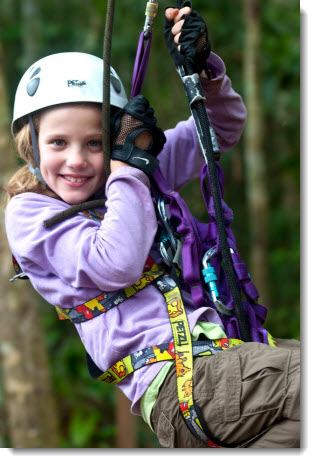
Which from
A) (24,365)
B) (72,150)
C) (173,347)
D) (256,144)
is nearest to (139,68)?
(72,150)

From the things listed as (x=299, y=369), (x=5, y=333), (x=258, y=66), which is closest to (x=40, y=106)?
(x=299, y=369)

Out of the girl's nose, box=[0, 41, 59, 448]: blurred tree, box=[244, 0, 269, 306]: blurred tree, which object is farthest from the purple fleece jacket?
box=[244, 0, 269, 306]: blurred tree

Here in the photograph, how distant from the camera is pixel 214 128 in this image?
185 cm

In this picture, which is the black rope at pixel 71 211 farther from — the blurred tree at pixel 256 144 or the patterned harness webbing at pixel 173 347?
the blurred tree at pixel 256 144

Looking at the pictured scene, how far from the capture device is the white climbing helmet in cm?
167

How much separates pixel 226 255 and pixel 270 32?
5.07 metres

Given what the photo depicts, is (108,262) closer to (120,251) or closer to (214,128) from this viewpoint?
(120,251)

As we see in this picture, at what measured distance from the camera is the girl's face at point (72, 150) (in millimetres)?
1645

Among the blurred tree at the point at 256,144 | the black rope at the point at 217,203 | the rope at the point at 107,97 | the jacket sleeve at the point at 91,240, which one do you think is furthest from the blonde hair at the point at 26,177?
the blurred tree at the point at 256,144

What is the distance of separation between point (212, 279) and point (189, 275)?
0.25 ft

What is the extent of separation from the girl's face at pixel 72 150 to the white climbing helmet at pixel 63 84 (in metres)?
0.03

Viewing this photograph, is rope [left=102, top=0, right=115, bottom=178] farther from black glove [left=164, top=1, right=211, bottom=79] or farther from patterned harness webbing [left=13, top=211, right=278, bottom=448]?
patterned harness webbing [left=13, top=211, right=278, bottom=448]

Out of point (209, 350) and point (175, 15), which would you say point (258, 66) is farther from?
point (209, 350)

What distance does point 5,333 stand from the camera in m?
3.73
